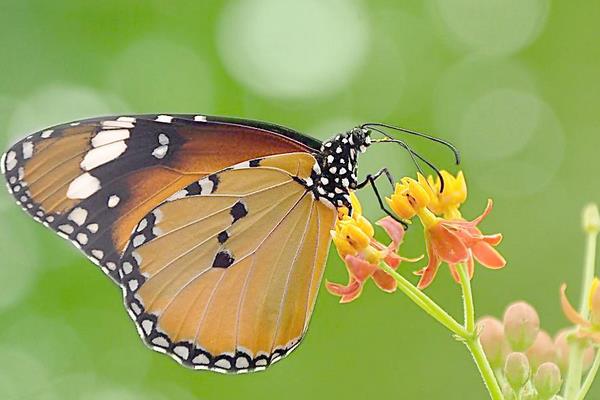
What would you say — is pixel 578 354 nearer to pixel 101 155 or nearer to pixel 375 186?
pixel 375 186

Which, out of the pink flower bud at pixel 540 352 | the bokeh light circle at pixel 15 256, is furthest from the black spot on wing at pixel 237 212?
the bokeh light circle at pixel 15 256

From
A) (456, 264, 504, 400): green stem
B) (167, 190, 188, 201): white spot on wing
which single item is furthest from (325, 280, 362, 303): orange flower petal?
(167, 190, 188, 201): white spot on wing

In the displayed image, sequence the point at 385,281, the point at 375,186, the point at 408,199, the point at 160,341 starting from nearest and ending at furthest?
the point at 385,281, the point at 408,199, the point at 375,186, the point at 160,341

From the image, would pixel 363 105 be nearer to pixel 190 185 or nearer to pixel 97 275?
pixel 97 275

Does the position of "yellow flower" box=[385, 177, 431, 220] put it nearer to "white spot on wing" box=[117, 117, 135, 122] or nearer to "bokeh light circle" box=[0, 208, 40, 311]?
"white spot on wing" box=[117, 117, 135, 122]

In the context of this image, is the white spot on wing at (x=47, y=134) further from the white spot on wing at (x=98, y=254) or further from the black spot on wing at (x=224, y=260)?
the black spot on wing at (x=224, y=260)

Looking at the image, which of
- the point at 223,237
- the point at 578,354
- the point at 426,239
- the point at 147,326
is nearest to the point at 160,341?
the point at 147,326

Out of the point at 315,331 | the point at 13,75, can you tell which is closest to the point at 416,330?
the point at 315,331
